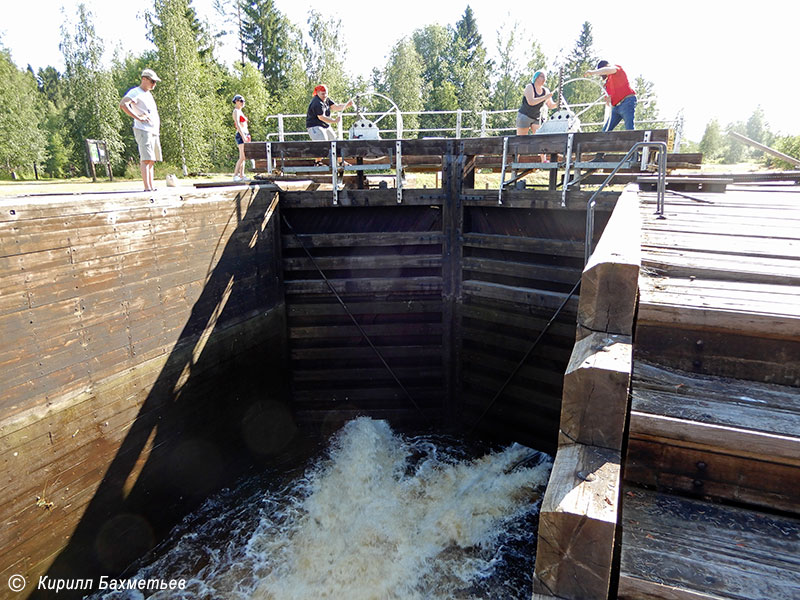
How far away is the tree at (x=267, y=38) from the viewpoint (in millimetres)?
40750

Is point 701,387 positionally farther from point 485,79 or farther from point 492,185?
point 485,79

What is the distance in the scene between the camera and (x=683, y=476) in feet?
4.84

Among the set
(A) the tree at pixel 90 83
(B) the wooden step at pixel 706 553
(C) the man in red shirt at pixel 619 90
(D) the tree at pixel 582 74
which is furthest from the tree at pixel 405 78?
(B) the wooden step at pixel 706 553

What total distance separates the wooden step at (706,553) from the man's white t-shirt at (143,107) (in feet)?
22.2

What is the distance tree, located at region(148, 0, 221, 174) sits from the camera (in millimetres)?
25734

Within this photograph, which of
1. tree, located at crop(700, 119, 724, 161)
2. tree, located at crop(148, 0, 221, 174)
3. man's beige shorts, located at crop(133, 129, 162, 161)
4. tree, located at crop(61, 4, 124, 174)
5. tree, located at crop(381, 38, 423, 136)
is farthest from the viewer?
tree, located at crop(700, 119, 724, 161)

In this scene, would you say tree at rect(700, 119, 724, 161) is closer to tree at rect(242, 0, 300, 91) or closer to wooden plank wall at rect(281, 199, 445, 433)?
tree at rect(242, 0, 300, 91)

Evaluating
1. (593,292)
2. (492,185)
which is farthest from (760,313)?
(492,185)

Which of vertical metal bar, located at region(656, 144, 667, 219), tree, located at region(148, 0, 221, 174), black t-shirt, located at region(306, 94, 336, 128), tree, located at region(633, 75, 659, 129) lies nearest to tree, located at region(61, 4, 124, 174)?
tree, located at region(148, 0, 221, 174)

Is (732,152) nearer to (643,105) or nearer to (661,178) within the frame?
(643,105)

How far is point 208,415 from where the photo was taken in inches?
254

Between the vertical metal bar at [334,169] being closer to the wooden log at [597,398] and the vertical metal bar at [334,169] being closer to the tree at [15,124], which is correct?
the wooden log at [597,398]

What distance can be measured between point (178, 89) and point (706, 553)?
3025 cm

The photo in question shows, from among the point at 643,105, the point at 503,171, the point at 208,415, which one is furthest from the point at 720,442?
the point at 643,105
